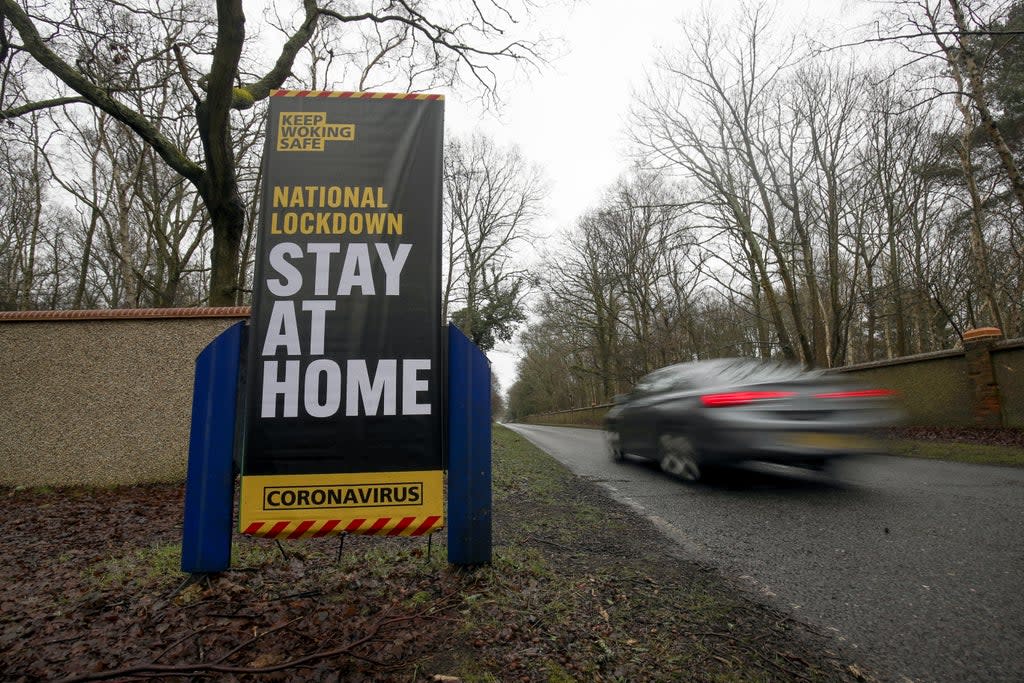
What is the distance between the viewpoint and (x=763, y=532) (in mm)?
3682

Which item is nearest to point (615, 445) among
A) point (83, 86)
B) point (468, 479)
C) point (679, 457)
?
point (679, 457)

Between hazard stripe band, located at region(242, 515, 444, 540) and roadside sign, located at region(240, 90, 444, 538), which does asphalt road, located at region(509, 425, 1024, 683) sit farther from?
roadside sign, located at region(240, 90, 444, 538)

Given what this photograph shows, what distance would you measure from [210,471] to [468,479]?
1.38 meters

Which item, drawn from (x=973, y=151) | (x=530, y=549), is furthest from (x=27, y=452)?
(x=973, y=151)

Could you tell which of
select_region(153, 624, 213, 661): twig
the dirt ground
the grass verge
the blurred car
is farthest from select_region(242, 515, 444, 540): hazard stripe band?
the grass verge

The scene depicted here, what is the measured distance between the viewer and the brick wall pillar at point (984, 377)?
35.0ft

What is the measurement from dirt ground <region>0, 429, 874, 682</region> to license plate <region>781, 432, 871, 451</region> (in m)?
1.78

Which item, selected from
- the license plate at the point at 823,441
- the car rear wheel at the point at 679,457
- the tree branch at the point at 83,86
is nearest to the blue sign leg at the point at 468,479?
the license plate at the point at 823,441

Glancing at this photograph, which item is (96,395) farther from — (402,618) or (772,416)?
(772,416)

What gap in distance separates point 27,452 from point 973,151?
25.5m

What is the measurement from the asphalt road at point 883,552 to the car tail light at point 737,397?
0.89m

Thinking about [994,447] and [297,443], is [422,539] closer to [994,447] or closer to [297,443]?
[297,443]

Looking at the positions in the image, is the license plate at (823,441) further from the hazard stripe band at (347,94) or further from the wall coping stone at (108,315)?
the wall coping stone at (108,315)

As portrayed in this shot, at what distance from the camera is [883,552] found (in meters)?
3.13
